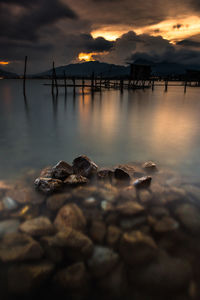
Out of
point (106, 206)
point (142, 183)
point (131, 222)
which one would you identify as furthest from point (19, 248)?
point (142, 183)

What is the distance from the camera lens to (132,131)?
9.41 m

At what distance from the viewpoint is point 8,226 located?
116 inches

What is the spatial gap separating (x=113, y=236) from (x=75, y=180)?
5.31 feet

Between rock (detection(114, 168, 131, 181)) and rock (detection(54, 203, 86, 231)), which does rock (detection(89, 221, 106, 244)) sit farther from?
rock (detection(114, 168, 131, 181))

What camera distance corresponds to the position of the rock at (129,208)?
3.26 meters

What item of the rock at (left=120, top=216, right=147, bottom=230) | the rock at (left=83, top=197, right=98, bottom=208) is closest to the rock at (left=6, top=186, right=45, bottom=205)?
the rock at (left=83, top=197, right=98, bottom=208)

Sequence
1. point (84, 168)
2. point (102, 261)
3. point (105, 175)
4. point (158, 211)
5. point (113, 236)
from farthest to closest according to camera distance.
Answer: point (84, 168) → point (105, 175) → point (158, 211) → point (113, 236) → point (102, 261)

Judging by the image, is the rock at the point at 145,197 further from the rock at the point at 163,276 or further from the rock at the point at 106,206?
the rock at the point at 163,276

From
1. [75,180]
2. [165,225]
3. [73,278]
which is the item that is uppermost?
[75,180]

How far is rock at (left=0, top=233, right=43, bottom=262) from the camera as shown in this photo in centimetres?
242

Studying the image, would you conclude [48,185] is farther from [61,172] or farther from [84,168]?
[84,168]

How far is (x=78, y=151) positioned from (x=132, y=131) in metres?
3.75

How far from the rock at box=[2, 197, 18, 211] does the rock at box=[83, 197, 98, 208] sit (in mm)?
1213

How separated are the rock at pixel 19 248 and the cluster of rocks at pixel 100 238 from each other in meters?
0.01
